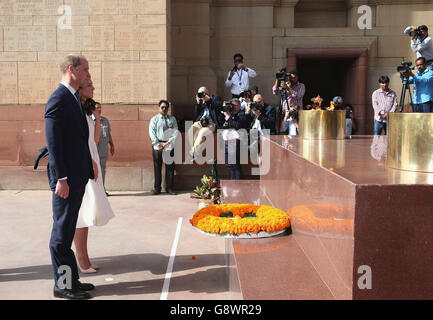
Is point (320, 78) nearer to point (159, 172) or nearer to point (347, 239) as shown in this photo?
point (159, 172)

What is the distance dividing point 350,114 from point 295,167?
709 cm

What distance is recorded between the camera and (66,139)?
3.77 metres

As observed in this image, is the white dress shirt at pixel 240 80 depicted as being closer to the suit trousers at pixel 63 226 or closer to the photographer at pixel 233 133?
the photographer at pixel 233 133

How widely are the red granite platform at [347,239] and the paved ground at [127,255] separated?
77 cm

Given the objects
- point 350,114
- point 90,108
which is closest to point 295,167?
point 90,108

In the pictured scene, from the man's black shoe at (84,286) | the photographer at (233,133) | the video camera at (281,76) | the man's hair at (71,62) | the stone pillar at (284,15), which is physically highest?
the stone pillar at (284,15)

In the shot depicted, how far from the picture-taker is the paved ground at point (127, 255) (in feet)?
13.5

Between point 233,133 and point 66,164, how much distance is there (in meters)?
5.08

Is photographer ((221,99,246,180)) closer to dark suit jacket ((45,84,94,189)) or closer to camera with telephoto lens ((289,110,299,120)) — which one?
camera with telephoto lens ((289,110,299,120))

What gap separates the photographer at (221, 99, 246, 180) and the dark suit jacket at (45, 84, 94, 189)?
4854 mm

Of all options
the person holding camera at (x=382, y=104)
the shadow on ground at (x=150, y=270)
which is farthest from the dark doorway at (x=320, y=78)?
the shadow on ground at (x=150, y=270)

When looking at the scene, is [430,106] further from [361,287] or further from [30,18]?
[30,18]

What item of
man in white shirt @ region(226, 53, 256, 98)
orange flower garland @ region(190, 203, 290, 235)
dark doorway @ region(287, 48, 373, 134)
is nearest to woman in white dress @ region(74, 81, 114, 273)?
orange flower garland @ region(190, 203, 290, 235)

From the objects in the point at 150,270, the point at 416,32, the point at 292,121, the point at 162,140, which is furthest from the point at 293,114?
the point at 150,270
